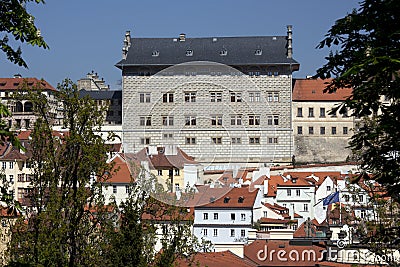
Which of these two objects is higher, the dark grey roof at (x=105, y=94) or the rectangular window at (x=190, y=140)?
the dark grey roof at (x=105, y=94)

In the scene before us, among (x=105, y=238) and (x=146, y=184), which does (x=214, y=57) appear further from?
(x=105, y=238)

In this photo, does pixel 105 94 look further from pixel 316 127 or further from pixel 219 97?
pixel 316 127

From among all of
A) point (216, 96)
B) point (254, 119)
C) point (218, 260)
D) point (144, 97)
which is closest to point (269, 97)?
point (254, 119)

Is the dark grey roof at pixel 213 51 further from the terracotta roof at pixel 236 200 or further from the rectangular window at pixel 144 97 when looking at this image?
the terracotta roof at pixel 236 200

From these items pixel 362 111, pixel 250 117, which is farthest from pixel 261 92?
pixel 362 111

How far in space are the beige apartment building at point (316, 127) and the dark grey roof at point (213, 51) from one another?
3.09 m

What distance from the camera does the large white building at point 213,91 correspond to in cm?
5572

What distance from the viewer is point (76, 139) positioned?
1077 cm

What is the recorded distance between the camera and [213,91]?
5559cm

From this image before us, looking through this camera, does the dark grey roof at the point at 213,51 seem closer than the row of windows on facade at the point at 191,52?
Yes

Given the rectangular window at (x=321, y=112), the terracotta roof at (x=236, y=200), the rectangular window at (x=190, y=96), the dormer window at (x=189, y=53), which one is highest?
the dormer window at (x=189, y=53)

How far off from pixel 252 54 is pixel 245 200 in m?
23.4

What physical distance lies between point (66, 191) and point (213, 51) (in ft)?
159

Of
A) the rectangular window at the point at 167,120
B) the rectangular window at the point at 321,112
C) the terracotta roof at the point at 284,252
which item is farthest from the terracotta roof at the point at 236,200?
the rectangular window at the point at 321,112
